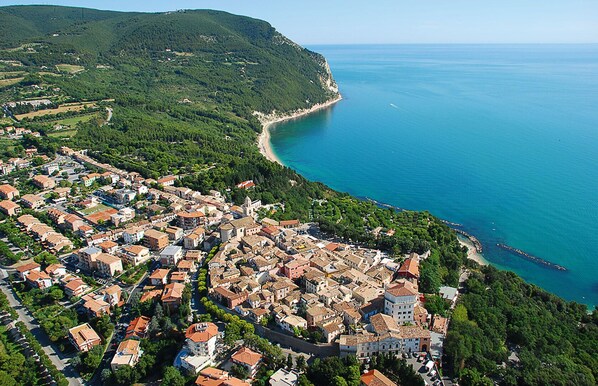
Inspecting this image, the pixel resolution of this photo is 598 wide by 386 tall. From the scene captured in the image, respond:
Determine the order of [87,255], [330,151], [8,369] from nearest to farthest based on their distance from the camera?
[8,369] < [87,255] < [330,151]

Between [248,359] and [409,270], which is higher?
[409,270]

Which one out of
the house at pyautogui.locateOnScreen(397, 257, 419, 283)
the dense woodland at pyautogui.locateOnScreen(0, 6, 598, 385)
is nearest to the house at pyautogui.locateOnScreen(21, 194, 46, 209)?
the dense woodland at pyautogui.locateOnScreen(0, 6, 598, 385)

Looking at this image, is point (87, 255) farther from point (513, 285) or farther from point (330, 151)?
point (330, 151)

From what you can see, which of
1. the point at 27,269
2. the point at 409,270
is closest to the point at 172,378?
the point at 409,270

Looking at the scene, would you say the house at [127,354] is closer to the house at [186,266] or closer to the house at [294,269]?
the house at [186,266]

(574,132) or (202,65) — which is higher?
(202,65)

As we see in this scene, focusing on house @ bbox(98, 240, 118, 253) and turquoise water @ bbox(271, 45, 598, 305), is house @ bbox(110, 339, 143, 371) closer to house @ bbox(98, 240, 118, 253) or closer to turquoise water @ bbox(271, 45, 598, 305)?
house @ bbox(98, 240, 118, 253)

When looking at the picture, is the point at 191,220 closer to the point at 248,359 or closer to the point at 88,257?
the point at 88,257

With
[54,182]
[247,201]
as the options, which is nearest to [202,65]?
[54,182]
